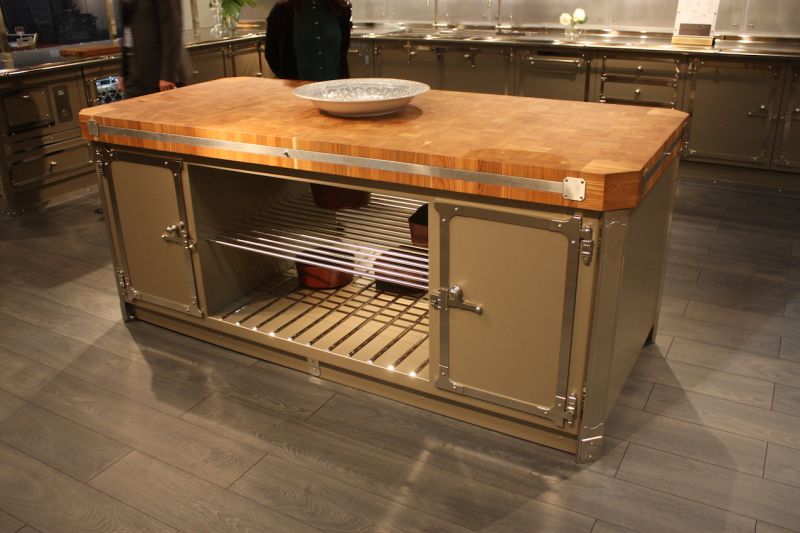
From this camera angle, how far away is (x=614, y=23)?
5.47m

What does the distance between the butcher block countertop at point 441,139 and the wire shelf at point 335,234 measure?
0.45 meters

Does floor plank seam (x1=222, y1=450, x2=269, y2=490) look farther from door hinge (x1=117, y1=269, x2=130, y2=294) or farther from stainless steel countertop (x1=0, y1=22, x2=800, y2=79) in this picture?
stainless steel countertop (x1=0, y1=22, x2=800, y2=79)

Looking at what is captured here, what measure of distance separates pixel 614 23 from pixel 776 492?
14.1ft

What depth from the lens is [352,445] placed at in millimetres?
2258

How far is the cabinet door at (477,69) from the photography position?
5.34m

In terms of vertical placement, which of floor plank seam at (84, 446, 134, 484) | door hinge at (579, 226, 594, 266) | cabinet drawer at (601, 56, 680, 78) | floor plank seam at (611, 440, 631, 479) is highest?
cabinet drawer at (601, 56, 680, 78)

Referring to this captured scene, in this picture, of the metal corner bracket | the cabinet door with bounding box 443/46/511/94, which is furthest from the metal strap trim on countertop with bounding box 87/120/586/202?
the cabinet door with bounding box 443/46/511/94

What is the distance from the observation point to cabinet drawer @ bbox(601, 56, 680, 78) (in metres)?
4.69

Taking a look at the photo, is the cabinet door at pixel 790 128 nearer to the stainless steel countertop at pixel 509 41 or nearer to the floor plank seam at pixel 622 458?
the stainless steel countertop at pixel 509 41

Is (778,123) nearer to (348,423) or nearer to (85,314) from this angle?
(348,423)

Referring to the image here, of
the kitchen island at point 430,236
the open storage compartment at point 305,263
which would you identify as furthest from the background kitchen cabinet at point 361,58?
the open storage compartment at point 305,263

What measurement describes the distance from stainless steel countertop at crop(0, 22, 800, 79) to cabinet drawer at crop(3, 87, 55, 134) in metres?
0.13

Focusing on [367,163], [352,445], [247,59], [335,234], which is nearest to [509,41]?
[247,59]

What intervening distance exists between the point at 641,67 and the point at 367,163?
3.32m
